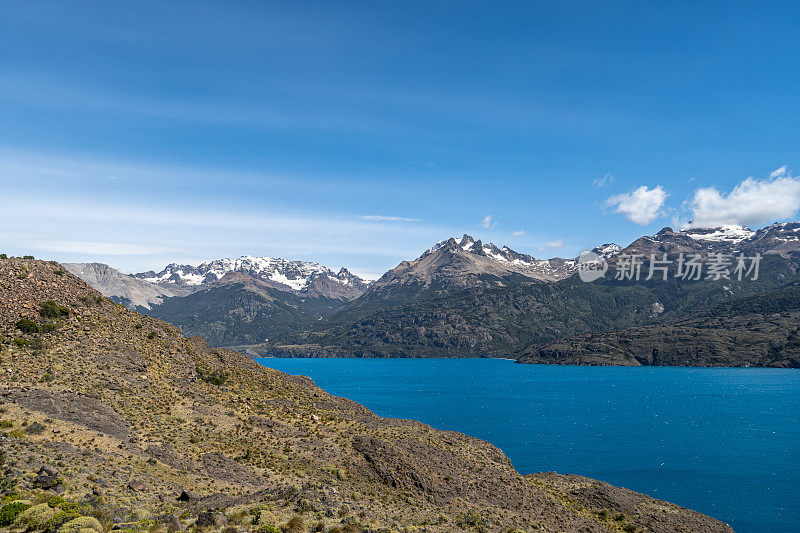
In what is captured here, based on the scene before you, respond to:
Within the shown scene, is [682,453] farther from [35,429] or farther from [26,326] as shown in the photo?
[26,326]

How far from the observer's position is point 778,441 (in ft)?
484

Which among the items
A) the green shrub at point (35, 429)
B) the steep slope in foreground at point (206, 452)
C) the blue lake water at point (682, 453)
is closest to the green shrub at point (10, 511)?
the steep slope in foreground at point (206, 452)

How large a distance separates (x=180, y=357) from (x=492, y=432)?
118554 millimetres

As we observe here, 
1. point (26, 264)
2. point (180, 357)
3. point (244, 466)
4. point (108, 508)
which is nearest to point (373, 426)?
point (244, 466)

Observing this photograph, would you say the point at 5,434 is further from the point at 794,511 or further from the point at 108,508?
the point at 794,511

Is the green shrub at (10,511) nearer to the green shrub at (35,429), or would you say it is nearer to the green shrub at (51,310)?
the green shrub at (35,429)

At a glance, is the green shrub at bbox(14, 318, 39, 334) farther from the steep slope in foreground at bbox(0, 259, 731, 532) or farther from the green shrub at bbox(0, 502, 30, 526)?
the green shrub at bbox(0, 502, 30, 526)

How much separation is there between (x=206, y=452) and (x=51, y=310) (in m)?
31.9

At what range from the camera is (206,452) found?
53.8 metres

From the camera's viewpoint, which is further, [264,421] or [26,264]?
[26,264]

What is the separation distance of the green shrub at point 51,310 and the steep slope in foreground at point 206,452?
145 millimetres

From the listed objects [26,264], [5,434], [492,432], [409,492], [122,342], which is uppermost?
[26,264]

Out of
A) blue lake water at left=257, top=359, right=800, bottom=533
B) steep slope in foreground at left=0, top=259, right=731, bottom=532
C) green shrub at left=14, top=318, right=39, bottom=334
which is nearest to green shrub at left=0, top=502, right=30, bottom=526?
steep slope in foreground at left=0, top=259, right=731, bottom=532

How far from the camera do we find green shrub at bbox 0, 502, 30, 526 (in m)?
28.4
